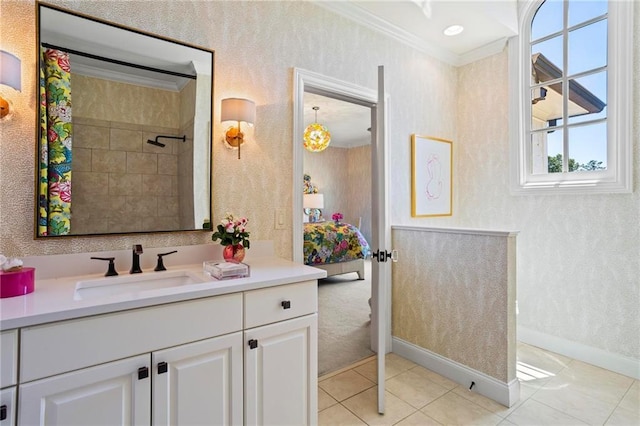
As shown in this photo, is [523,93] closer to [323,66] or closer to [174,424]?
[323,66]

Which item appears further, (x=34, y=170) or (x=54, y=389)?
(x=34, y=170)

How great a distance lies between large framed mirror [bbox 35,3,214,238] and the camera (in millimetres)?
1493

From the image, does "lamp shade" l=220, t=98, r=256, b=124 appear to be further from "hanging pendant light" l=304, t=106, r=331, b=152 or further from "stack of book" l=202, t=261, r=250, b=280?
"hanging pendant light" l=304, t=106, r=331, b=152

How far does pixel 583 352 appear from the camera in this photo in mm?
2545

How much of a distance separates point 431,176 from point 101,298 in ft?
9.16

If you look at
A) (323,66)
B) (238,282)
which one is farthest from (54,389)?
(323,66)

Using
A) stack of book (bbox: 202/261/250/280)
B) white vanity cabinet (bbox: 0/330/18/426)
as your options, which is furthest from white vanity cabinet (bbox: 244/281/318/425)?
white vanity cabinet (bbox: 0/330/18/426)

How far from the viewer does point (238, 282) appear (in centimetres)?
140

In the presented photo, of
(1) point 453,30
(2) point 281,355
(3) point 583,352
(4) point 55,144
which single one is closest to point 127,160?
(4) point 55,144

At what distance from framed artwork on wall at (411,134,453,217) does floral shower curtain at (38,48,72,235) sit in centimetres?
250

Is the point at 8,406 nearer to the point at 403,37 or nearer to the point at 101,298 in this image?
the point at 101,298

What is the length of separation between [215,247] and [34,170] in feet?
2.96

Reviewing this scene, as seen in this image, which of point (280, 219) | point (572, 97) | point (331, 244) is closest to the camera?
point (280, 219)

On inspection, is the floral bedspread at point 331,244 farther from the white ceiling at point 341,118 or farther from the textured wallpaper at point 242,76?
the textured wallpaper at point 242,76
